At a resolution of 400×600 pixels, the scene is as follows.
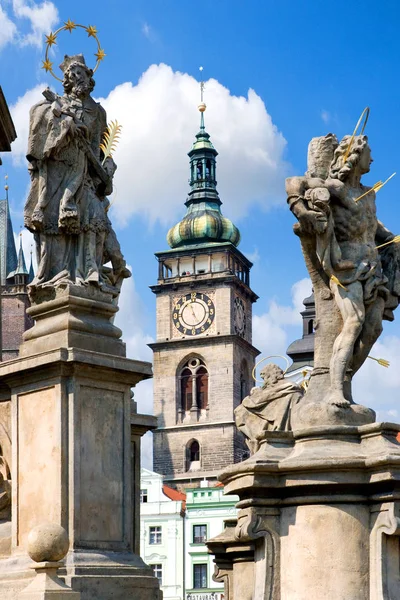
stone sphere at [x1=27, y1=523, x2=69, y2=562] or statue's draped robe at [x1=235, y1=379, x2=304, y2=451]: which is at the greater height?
statue's draped robe at [x1=235, y1=379, x2=304, y2=451]

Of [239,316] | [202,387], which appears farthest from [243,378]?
[239,316]

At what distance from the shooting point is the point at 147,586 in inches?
406

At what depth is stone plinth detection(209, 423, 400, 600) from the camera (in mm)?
7969

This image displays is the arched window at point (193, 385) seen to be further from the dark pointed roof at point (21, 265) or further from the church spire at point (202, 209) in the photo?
the dark pointed roof at point (21, 265)

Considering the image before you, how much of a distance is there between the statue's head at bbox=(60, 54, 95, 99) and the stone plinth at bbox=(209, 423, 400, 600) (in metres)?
4.50

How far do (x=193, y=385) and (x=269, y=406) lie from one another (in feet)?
401

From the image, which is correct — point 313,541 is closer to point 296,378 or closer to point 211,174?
point 296,378

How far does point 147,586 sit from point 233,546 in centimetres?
159

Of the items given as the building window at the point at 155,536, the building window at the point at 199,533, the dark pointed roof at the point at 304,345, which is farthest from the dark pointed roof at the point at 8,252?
the building window at the point at 199,533

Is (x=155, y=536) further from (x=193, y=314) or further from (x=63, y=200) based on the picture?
(x=63, y=200)

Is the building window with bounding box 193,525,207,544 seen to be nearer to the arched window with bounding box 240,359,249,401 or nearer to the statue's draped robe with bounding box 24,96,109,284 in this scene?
the arched window with bounding box 240,359,249,401

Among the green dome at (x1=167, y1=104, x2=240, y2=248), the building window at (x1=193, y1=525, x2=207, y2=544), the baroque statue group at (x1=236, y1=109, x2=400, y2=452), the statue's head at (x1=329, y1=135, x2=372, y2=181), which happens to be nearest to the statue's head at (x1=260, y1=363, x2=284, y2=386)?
the baroque statue group at (x1=236, y1=109, x2=400, y2=452)

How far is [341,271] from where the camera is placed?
8.55 metres

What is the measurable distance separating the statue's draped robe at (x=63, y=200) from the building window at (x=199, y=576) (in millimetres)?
63949
